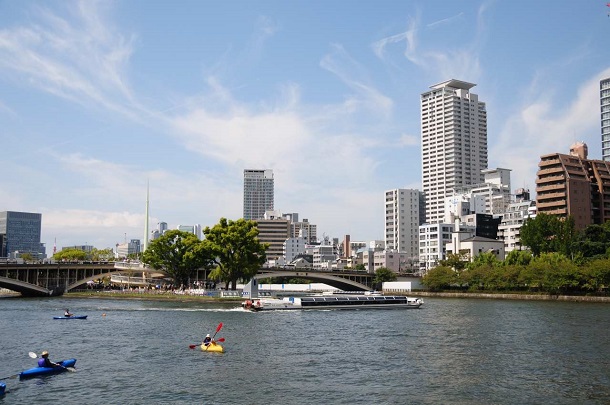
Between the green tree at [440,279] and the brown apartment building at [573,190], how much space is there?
48.7 metres

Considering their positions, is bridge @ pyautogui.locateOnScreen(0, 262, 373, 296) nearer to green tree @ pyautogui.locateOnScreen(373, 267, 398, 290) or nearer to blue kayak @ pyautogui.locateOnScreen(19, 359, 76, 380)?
green tree @ pyautogui.locateOnScreen(373, 267, 398, 290)

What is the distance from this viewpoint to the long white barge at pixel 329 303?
311ft

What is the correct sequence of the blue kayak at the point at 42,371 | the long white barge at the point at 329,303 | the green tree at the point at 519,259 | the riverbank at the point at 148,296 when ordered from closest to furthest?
the blue kayak at the point at 42,371
the long white barge at the point at 329,303
the riverbank at the point at 148,296
the green tree at the point at 519,259

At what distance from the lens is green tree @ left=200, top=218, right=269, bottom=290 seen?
381 feet

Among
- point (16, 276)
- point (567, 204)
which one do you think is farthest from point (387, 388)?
point (567, 204)

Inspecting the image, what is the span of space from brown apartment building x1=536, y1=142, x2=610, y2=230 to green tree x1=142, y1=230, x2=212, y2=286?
107388 millimetres

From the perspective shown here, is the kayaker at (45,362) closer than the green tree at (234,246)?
Yes

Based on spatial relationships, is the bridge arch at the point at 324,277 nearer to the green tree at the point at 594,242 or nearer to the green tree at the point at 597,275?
the green tree at the point at 594,242

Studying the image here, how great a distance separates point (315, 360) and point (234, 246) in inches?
2860

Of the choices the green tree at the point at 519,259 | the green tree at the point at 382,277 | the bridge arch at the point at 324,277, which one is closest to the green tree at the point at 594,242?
the green tree at the point at 519,259

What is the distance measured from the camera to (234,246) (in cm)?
11688

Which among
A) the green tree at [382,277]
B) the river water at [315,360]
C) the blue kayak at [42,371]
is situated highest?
the green tree at [382,277]

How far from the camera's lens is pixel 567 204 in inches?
6905

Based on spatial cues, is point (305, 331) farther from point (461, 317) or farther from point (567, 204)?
point (567, 204)
